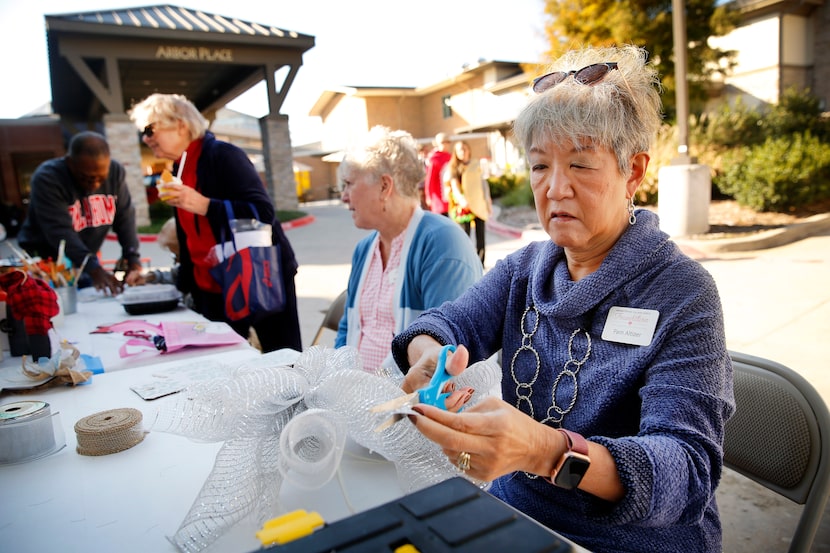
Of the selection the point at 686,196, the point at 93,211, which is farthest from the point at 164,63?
the point at 686,196

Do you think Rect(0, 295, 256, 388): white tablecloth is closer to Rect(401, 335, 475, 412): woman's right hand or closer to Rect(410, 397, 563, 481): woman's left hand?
Rect(401, 335, 475, 412): woman's right hand

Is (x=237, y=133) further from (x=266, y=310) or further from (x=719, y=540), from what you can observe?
(x=719, y=540)

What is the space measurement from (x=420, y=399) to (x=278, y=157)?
16.3 m

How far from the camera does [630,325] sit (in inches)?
50.3

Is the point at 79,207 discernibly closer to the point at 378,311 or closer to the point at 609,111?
the point at 378,311

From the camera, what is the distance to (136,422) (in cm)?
145

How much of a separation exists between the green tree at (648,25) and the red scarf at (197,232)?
11056mm

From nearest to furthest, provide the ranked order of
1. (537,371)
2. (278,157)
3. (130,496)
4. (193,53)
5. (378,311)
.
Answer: (130,496)
(537,371)
(378,311)
(193,53)
(278,157)

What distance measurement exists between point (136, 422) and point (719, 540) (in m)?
1.48

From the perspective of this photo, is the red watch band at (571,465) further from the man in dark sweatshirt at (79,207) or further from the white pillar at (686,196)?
the white pillar at (686,196)

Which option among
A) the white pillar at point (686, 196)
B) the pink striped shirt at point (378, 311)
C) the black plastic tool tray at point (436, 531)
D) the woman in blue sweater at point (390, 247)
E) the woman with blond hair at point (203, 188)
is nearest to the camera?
the black plastic tool tray at point (436, 531)

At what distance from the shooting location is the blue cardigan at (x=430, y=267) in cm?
222

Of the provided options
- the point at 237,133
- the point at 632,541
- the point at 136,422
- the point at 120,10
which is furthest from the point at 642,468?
the point at 237,133

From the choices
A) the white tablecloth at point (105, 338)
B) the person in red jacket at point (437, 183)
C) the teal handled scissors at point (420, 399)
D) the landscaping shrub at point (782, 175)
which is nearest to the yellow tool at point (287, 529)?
the teal handled scissors at point (420, 399)
